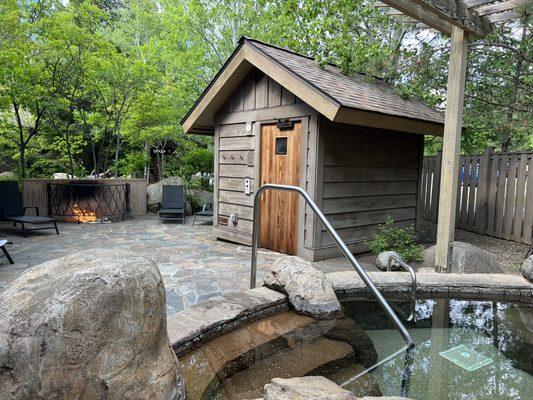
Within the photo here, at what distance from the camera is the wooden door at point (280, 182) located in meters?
6.04

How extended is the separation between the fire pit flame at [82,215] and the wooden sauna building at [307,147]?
11.9ft

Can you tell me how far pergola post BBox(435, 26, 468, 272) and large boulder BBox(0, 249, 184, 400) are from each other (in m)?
3.85

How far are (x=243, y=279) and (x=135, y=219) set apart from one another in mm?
6294

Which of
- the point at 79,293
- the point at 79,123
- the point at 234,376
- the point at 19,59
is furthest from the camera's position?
the point at 79,123

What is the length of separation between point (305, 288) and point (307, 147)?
298 centimetres

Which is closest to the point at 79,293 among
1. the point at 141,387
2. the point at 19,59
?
the point at 141,387

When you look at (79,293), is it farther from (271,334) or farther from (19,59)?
(19,59)

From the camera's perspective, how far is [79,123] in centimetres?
1303

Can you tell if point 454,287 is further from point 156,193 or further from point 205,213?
point 156,193

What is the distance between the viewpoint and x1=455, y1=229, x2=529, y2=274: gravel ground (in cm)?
545

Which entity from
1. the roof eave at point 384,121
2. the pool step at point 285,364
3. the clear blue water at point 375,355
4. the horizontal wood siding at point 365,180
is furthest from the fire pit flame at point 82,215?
the pool step at point 285,364

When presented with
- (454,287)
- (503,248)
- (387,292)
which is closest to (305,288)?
(387,292)

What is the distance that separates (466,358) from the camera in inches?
110

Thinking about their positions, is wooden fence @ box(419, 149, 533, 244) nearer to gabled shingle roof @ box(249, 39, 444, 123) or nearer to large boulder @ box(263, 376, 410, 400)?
gabled shingle roof @ box(249, 39, 444, 123)
